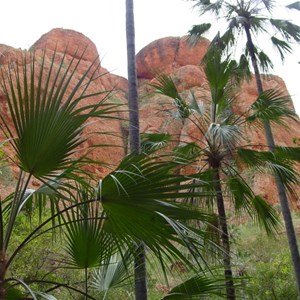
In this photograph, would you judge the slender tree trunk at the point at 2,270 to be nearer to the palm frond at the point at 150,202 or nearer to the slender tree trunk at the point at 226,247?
the palm frond at the point at 150,202

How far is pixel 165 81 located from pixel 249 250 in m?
8.36

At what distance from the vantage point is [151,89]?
86.1 feet

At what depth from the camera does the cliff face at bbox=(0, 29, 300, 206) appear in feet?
67.7

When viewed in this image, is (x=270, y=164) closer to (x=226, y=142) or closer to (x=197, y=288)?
(x=226, y=142)

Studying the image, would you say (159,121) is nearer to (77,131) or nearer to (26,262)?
(26,262)

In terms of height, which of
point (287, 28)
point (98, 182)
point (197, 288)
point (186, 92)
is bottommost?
point (197, 288)

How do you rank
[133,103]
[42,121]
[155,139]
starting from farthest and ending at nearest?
[155,139] < [133,103] < [42,121]

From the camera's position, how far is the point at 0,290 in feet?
8.21

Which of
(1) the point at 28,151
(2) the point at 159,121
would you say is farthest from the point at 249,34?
(2) the point at 159,121

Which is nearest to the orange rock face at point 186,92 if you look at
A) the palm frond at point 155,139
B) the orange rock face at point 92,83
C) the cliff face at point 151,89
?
the cliff face at point 151,89

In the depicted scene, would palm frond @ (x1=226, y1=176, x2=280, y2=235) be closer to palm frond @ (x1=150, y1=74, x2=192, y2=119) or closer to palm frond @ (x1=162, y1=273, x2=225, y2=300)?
palm frond @ (x1=150, y1=74, x2=192, y2=119)

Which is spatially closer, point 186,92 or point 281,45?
point 281,45

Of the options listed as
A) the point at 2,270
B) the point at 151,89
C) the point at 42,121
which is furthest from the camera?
the point at 151,89

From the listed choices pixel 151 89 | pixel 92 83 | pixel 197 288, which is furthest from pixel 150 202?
pixel 151 89
